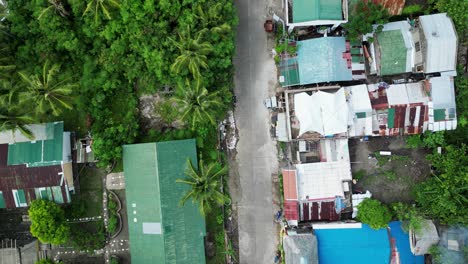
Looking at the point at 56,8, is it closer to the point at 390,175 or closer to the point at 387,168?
the point at 387,168

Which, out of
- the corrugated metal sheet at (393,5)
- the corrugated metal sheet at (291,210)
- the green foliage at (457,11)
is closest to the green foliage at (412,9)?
the corrugated metal sheet at (393,5)

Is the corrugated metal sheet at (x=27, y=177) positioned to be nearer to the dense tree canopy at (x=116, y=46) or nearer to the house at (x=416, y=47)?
the dense tree canopy at (x=116, y=46)

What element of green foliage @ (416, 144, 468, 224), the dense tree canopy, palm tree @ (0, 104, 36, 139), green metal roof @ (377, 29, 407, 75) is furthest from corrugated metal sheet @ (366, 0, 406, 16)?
palm tree @ (0, 104, 36, 139)

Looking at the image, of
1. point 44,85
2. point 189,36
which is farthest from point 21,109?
point 189,36

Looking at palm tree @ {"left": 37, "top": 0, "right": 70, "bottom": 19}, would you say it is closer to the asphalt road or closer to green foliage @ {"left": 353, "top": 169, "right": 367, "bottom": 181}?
the asphalt road

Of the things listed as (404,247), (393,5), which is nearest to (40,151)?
(404,247)
